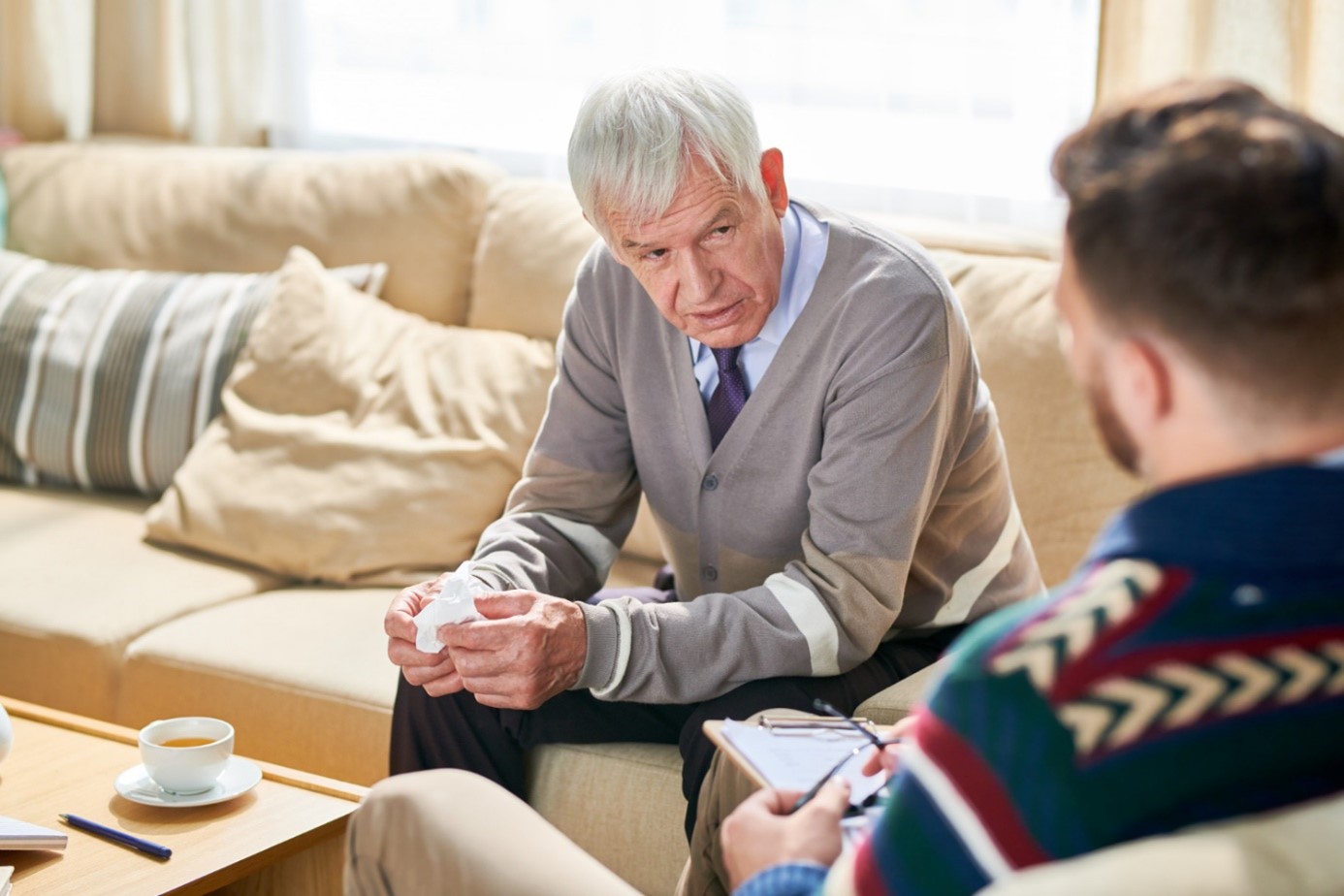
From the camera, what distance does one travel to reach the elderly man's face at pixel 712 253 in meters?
1.66

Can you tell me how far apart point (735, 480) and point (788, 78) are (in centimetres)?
128

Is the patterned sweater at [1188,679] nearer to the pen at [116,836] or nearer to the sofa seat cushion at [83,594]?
the pen at [116,836]

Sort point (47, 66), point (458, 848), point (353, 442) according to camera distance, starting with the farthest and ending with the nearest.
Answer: point (47, 66)
point (353, 442)
point (458, 848)

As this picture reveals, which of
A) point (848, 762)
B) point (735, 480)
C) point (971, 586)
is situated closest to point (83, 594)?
point (735, 480)

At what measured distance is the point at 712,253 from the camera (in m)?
1.69

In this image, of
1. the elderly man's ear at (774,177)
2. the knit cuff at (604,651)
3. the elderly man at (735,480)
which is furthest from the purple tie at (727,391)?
the knit cuff at (604,651)

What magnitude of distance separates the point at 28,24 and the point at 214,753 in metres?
2.53

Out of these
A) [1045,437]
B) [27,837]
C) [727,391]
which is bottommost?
[27,837]

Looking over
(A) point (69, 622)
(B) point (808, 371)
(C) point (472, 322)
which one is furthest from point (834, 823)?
(C) point (472, 322)

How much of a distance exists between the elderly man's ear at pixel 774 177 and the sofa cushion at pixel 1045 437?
0.54 m

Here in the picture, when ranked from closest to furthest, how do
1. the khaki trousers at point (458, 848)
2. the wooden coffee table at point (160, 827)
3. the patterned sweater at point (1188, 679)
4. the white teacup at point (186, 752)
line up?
the patterned sweater at point (1188, 679) < the khaki trousers at point (458, 848) < the wooden coffee table at point (160, 827) < the white teacup at point (186, 752)

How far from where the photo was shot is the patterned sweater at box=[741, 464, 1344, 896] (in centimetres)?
75

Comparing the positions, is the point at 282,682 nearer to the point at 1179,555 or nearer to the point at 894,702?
the point at 894,702

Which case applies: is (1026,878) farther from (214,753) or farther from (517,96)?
(517,96)
